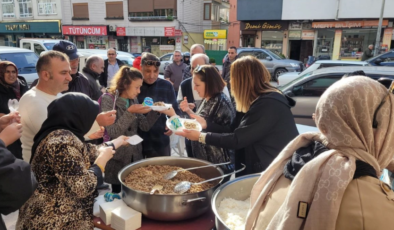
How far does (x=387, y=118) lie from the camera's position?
959 mm

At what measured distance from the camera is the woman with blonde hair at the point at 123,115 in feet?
8.01

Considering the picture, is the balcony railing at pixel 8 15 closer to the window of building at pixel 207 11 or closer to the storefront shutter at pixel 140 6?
the storefront shutter at pixel 140 6

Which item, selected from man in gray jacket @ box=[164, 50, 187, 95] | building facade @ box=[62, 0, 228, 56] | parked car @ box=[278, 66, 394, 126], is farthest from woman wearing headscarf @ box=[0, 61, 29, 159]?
building facade @ box=[62, 0, 228, 56]

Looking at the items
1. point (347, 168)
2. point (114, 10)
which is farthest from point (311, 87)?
point (114, 10)

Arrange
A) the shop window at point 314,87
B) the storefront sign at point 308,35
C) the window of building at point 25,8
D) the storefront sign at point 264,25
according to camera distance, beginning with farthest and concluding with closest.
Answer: the window of building at point 25,8
the storefront sign at point 264,25
the storefront sign at point 308,35
the shop window at point 314,87

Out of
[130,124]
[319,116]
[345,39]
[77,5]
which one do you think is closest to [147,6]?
[77,5]

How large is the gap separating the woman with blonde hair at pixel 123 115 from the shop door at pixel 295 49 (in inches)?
715

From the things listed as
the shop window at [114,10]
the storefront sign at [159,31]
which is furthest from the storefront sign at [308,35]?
the shop window at [114,10]

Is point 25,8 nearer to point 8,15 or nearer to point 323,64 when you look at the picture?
point 8,15

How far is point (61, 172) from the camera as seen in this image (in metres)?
1.39

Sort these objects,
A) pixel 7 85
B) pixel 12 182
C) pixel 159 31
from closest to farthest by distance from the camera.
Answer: pixel 12 182, pixel 7 85, pixel 159 31

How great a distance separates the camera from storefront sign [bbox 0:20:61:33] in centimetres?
2500

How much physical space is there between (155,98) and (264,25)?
56.9 ft

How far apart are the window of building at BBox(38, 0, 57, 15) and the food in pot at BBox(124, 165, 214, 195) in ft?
91.6
